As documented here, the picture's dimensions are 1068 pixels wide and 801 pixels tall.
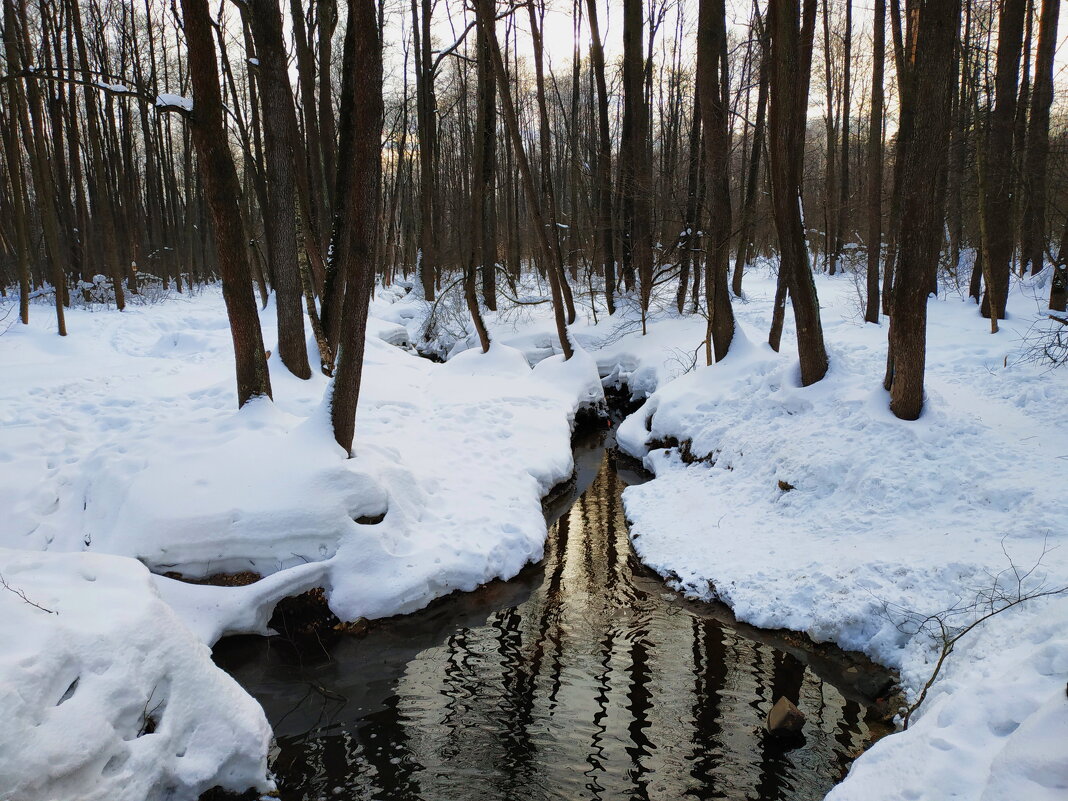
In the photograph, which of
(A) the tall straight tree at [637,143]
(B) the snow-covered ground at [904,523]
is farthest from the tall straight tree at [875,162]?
(A) the tall straight tree at [637,143]

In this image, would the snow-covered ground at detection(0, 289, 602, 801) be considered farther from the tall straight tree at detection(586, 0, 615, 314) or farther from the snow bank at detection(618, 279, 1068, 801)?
the tall straight tree at detection(586, 0, 615, 314)

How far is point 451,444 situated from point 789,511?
457cm

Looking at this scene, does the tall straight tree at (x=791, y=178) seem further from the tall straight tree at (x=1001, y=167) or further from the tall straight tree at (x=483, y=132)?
the tall straight tree at (x=483, y=132)

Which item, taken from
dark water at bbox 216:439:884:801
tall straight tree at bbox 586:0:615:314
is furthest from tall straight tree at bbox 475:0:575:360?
dark water at bbox 216:439:884:801

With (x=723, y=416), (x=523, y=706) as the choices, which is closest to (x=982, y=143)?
(x=723, y=416)

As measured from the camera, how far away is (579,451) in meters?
11.7

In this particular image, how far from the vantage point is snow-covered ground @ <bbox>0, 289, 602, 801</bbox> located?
3.15 meters

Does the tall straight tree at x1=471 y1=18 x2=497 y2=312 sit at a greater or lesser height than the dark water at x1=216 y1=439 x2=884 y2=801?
greater

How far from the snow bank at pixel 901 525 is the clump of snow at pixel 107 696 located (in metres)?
3.45

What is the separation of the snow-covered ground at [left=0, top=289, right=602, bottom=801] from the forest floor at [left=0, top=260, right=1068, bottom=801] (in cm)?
2

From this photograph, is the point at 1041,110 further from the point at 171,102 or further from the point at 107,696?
the point at 107,696

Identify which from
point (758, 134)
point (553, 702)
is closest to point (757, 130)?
point (758, 134)

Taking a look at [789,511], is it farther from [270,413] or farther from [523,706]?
[270,413]

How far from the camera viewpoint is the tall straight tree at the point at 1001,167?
990 centimetres
